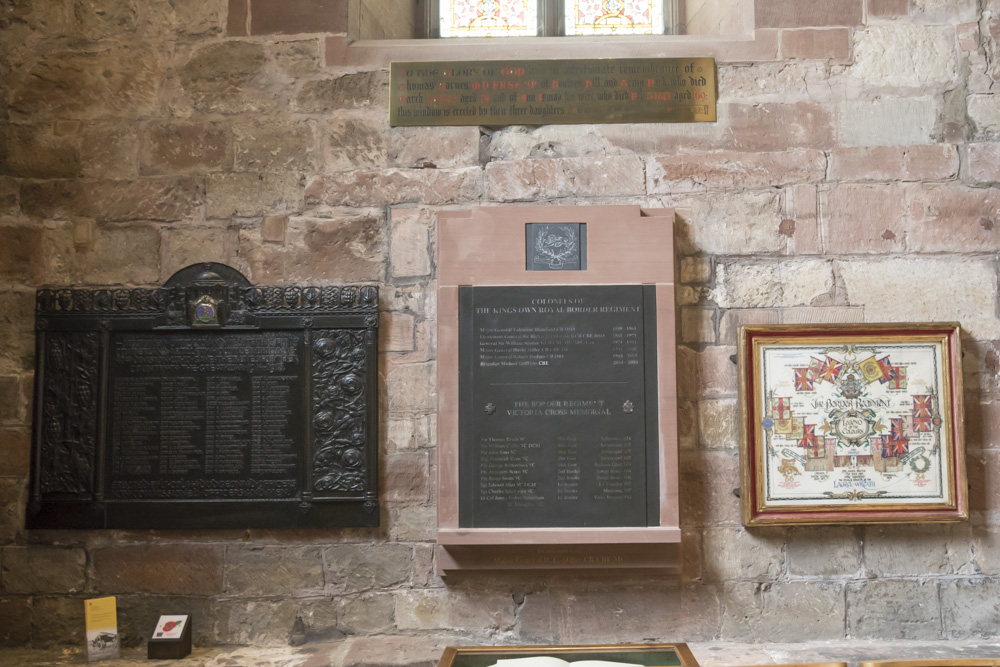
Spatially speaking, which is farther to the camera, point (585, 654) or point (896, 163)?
point (896, 163)

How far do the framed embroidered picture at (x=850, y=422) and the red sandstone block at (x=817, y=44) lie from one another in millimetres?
1160

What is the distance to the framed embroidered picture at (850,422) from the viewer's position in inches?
120

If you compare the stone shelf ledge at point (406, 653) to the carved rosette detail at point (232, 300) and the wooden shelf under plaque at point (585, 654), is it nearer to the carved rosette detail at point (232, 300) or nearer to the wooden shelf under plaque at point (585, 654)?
the wooden shelf under plaque at point (585, 654)

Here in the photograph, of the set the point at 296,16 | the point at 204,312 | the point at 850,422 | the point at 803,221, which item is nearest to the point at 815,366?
the point at 850,422

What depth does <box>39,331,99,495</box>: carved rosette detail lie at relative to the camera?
3.11 metres

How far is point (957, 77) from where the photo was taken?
325 centimetres

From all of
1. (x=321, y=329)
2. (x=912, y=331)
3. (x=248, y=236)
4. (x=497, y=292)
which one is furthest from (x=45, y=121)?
(x=912, y=331)

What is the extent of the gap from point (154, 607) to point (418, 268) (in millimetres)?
1733

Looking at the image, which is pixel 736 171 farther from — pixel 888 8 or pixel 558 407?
pixel 558 407

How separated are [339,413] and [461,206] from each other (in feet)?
3.23

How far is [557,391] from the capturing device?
9.96ft

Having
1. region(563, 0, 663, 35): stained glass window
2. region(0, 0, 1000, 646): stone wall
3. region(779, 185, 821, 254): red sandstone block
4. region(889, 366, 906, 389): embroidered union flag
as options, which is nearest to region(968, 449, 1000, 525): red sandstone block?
region(0, 0, 1000, 646): stone wall

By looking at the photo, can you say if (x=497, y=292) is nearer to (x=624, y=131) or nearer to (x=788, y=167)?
(x=624, y=131)

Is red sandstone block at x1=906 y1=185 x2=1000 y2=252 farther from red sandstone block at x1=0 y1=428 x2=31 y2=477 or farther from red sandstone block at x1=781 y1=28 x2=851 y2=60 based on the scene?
red sandstone block at x1=0 y1=428 x2=31 y2=477
